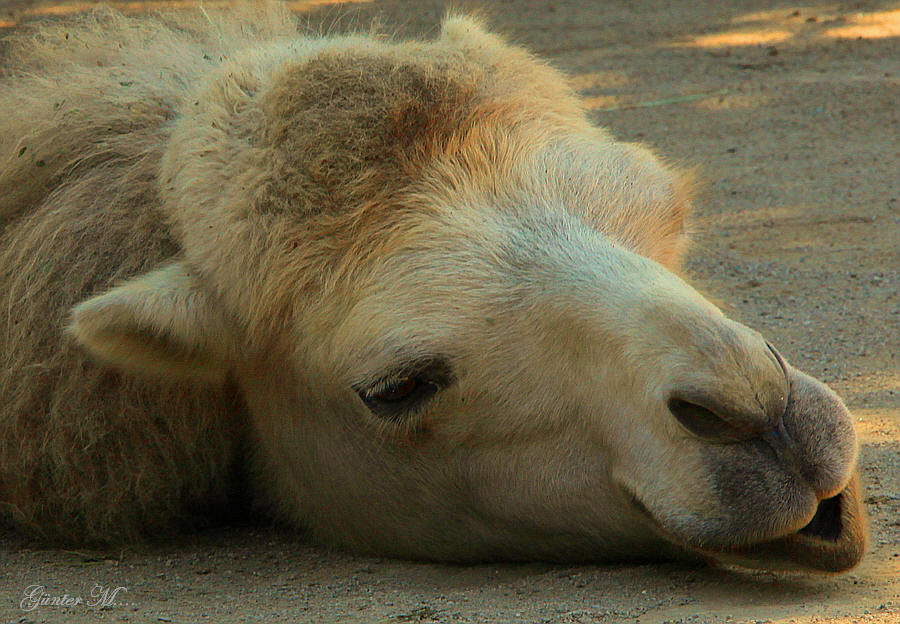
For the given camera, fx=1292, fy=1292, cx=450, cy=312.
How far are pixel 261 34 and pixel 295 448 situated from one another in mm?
1668

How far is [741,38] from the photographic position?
1136 centimetres

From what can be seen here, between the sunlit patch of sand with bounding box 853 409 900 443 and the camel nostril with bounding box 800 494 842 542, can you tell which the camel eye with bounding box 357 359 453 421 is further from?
the sunlit patch of sand with bounding box 853 409 900 443

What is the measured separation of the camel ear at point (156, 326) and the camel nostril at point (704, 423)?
4.77 ft

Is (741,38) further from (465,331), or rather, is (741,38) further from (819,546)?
(819,546)

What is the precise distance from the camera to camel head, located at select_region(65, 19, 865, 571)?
3.06 meters

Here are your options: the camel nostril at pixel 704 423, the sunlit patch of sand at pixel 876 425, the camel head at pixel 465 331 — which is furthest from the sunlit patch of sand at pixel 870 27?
the camel nostril at pixel 704 423

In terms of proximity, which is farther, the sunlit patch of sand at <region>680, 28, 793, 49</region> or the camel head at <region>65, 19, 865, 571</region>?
the sunlit patch of sand at <region>680, 28, 793, 49</region>

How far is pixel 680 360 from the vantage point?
301cm

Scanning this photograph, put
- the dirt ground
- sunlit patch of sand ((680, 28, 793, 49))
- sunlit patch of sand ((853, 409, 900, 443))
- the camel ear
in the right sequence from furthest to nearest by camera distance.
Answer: sunlit patch of sand ((680, 28, 793, 49)), sunlit patch of sand ((853, 409, 900, 443)), the camel ear, the dirt ground

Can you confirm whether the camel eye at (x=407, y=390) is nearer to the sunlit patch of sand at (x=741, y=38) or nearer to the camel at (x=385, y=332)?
the camel at (x=385, y=332)

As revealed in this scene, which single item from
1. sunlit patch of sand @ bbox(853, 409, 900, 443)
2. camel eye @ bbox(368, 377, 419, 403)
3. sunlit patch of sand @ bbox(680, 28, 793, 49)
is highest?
sunlit patch of sand @ bbox(680, 28, 793, 49)

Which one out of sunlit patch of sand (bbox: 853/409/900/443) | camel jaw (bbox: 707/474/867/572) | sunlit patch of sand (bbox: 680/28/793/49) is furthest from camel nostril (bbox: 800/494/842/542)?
sunlit patch of sand (bbox: 680/28/793/49)

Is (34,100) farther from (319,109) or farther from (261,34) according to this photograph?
(319,109)

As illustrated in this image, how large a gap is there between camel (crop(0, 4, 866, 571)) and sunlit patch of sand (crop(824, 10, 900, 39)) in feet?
24.5
